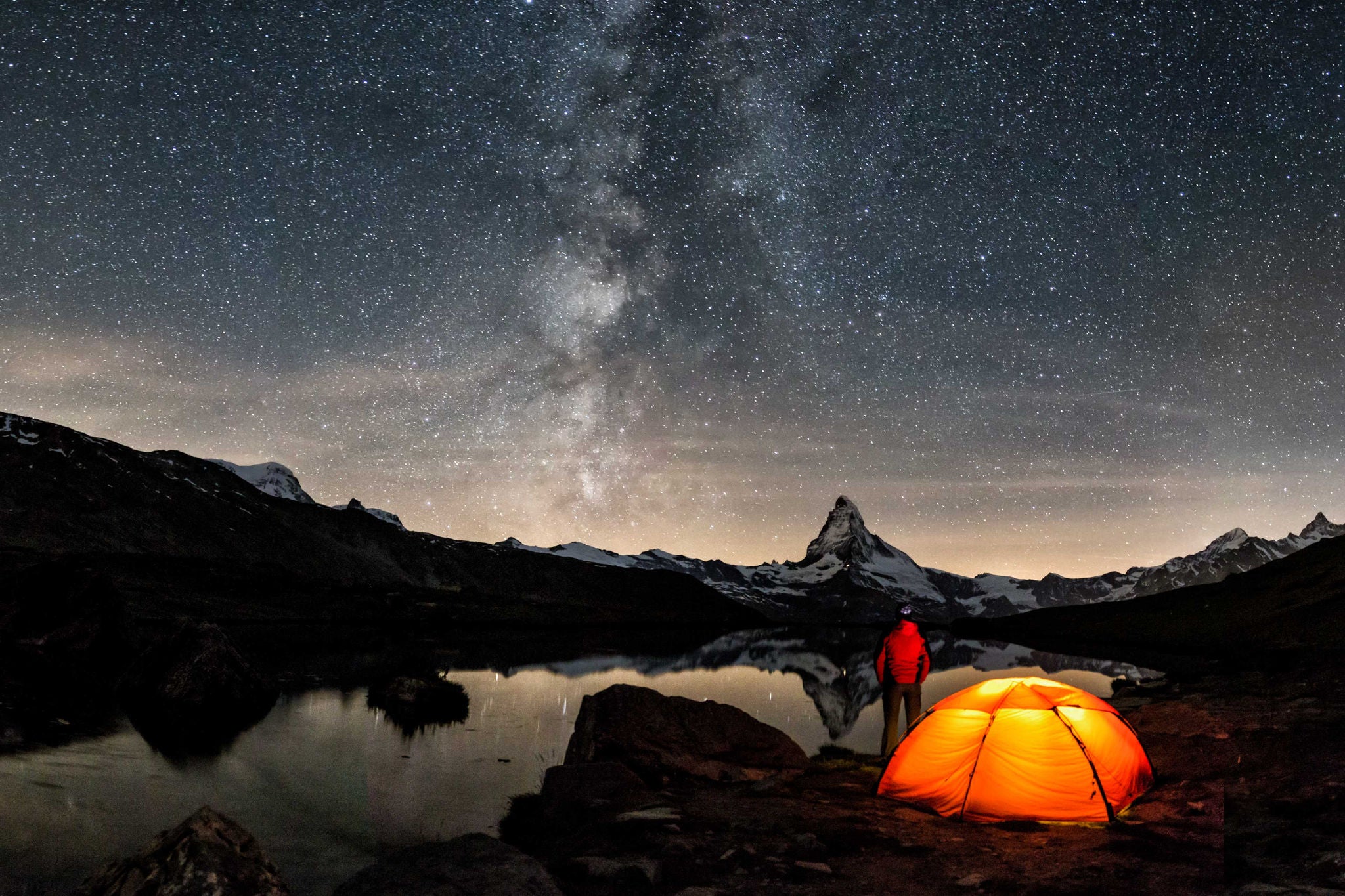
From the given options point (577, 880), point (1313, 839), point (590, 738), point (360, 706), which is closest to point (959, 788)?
point (1313, 839)

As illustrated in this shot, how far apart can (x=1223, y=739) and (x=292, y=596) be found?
14115cm

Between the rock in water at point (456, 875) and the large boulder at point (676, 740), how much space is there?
801cm

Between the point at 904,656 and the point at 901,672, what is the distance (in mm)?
343

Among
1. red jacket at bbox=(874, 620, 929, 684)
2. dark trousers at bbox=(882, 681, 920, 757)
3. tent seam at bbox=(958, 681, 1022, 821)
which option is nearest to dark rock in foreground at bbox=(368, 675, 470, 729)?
dark trousers at bbox=(882, 681, 920, 757)

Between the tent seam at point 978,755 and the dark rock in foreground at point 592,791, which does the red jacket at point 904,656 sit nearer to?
the tent seam at point 978,755

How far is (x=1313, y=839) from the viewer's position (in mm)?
10445

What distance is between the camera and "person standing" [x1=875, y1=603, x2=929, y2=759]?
17547mm

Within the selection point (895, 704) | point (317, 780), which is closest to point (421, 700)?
point (317, 780)

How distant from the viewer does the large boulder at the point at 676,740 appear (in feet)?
55.1

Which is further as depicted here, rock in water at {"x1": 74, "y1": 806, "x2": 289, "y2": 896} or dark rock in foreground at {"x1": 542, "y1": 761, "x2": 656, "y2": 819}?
dark rock in foreground at {"x1": 542, "y1": 761, "x2": 656, "y2": 819}

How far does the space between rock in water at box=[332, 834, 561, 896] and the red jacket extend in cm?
1088

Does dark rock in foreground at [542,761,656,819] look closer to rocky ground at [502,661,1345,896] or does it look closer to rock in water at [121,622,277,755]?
rocky ground at [502,661,1345,896]

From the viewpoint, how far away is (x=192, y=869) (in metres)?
7.23

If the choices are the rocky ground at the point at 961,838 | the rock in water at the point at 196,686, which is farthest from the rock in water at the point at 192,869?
the rock in water at the point at 196,686
